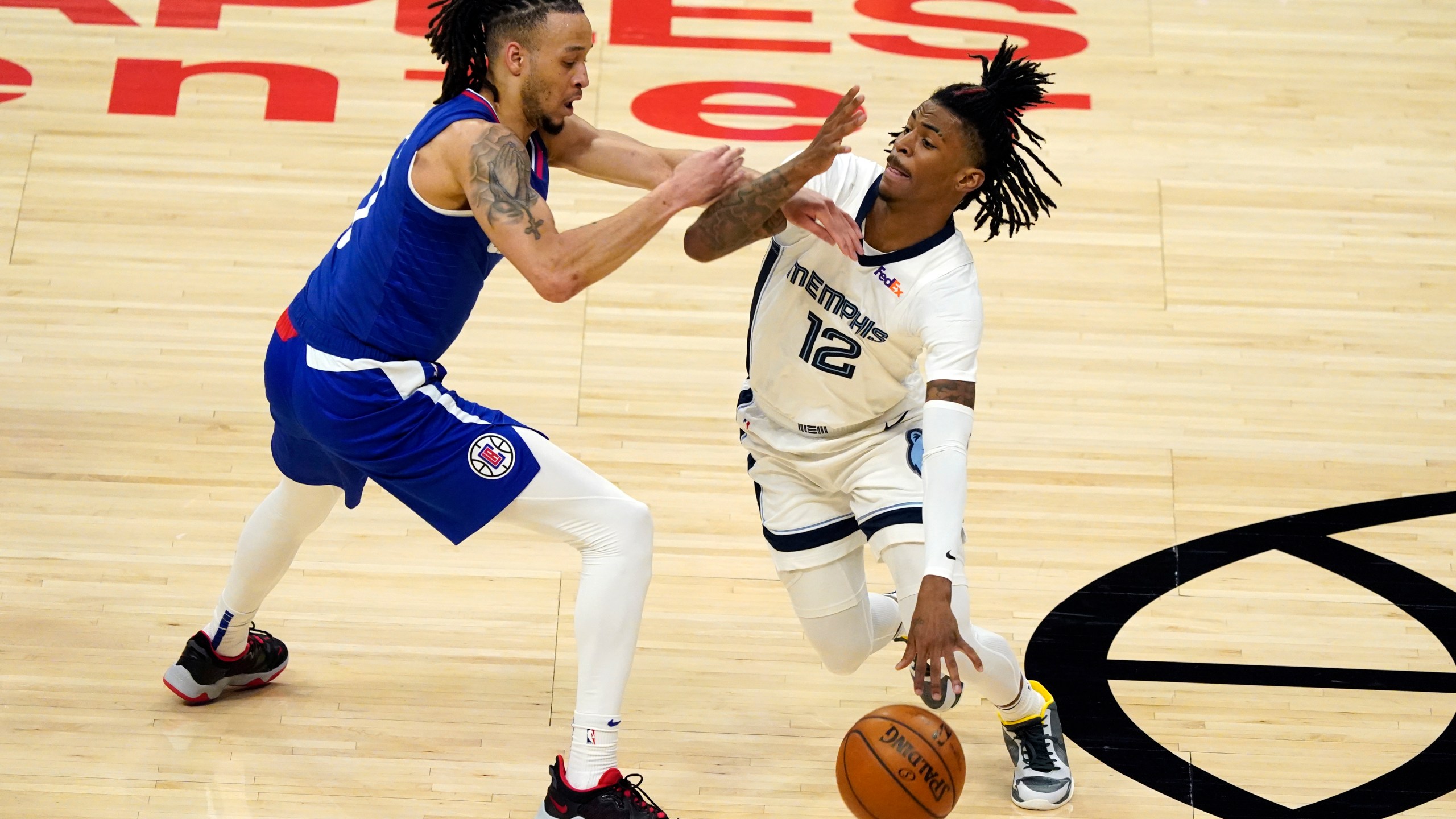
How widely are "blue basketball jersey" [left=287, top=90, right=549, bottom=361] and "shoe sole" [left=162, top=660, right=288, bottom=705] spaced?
3.97 feet

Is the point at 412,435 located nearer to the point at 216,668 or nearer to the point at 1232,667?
the point at 216,668

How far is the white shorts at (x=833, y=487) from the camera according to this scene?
3.92m

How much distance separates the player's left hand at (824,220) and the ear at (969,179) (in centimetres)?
31

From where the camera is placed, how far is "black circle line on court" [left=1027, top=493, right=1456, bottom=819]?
4.21m

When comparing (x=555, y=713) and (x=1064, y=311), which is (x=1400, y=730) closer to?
(x=1064, y=311)

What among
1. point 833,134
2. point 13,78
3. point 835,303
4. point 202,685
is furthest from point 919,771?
point 13,78

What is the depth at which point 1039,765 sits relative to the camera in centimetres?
412

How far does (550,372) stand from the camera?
5512 mm

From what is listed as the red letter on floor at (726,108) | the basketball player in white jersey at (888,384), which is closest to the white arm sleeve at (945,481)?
the basketball player in white jersey at (888,384)

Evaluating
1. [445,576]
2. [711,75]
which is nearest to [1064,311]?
[711,75]

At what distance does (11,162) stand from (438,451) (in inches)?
134

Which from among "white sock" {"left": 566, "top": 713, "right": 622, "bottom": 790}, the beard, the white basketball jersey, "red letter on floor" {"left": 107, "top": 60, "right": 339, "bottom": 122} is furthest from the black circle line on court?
"red letter on floor" {"left": 107, "top": 60, "right": 339, "bottom": 122}

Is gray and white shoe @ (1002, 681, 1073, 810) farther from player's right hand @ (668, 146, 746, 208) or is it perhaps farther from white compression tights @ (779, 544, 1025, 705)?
player's right hand @ (668, 146, 746, 208)

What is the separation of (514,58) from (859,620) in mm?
1768
